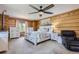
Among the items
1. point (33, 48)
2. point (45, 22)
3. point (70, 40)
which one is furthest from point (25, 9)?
point (70, 40)

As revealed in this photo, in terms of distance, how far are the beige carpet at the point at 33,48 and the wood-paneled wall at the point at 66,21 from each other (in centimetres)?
34

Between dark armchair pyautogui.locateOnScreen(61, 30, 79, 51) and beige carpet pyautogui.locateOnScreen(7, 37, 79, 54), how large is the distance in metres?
0.10

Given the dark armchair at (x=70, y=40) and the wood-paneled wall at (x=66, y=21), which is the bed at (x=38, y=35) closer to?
the wood-paneled wall at (x=66, y=21)

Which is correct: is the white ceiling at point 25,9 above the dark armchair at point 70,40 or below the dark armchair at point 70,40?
above

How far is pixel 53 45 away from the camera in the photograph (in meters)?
2.00

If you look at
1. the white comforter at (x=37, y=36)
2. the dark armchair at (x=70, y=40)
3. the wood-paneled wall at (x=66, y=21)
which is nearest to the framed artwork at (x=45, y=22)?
the wood-paneled wall at (x=66, y=21)

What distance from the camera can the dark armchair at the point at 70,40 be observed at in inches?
75.3

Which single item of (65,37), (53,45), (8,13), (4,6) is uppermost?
(4,6)

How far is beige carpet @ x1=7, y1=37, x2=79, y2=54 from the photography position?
1.94 metres

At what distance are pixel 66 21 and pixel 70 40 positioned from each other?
1.30ft

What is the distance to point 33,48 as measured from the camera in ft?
6.45
